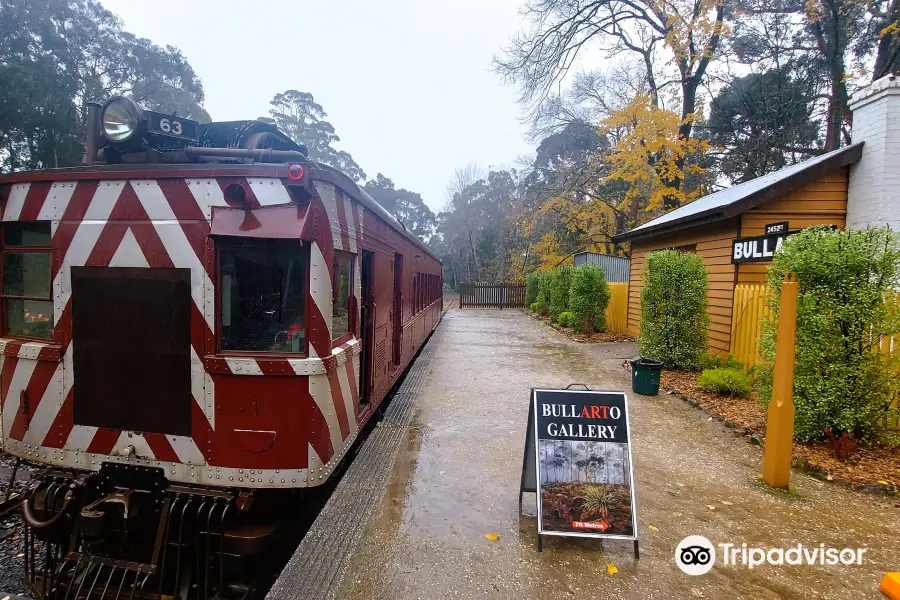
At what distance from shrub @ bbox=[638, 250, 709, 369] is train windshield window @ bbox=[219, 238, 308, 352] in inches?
286

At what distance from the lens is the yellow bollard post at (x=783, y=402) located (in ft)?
13.0

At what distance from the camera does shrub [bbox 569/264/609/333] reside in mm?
13992

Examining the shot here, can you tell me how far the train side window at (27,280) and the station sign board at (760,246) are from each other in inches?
325

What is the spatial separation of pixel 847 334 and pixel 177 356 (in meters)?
5.93

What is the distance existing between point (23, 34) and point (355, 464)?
26.6m

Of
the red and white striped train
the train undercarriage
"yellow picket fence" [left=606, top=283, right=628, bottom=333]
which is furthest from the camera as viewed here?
"yellow picket fence" [left=606, top=283, right=628, bottom=333]

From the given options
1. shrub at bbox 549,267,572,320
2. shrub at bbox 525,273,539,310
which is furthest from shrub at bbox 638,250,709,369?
shrub at bbox 525,273,539,310

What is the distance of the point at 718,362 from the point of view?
815 centimetres

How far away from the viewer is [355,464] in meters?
4.27

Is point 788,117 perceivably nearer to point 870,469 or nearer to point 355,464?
point 870,469

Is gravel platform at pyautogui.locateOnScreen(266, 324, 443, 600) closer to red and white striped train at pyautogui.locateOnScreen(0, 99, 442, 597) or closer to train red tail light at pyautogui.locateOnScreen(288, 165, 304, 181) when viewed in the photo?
red and white striped train at pyautogui.locateOnScreen(0, 99, 442, 597)

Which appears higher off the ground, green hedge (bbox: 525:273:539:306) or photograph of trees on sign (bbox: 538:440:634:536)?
green hedge (bbox: 525:273:539:306)

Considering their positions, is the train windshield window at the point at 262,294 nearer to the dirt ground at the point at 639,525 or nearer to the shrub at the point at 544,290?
the dirt ground at the point at 639,525

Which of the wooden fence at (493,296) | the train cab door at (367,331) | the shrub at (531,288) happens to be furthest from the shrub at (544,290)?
the train cab door at (367,331)
